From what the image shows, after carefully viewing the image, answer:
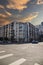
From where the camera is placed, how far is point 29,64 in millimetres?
10039

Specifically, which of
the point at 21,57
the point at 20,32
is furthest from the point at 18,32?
the point at 21,57

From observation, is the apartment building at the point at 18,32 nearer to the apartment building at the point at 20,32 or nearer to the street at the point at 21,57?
the apartment building at the point at 20,32

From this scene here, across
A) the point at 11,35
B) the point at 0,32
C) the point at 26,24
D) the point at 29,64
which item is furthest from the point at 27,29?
the point at 29,64

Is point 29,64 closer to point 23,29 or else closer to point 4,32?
point 23,29

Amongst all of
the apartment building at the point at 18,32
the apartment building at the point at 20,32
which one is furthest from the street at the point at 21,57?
the apartment building at the point at 18,32

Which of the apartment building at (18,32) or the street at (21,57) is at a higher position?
the apartment building at (18,32)

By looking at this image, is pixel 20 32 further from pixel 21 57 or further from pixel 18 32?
pixel 21 57

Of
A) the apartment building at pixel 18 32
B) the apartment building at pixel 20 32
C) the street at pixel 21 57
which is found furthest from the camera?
the apartment building at pixel 18 32

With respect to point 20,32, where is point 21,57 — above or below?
below

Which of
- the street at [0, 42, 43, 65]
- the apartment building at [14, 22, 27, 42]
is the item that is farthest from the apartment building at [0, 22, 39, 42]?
the street at [0, 42, 43, 65]

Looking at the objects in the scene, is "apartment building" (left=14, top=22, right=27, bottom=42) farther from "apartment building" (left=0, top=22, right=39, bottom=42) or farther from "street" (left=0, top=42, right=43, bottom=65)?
"street" (left=0, top=42, right=43, bottom=65)

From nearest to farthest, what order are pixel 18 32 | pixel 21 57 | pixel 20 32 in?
pixel 21 57 < pixel 20 32 < pixel 18 32

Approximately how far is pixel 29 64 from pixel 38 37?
168105mm

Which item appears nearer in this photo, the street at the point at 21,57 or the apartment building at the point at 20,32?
the street at the point at 21,57
